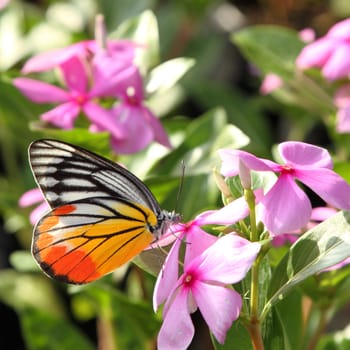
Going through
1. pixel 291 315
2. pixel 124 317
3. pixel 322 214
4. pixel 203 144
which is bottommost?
pixel 124 317

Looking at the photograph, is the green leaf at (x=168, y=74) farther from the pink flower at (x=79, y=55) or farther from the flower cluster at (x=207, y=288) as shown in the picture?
the flower cluster at (x=207, y=288)

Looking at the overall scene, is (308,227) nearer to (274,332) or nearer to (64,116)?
(274,332)

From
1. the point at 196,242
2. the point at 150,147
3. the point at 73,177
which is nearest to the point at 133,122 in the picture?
the point at 150,147

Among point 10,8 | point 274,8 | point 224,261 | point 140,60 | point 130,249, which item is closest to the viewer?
point 224,261

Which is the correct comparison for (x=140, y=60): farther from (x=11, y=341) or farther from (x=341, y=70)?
(x=11, y=341)


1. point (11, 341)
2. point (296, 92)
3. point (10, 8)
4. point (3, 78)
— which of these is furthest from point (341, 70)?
point (11, 341)

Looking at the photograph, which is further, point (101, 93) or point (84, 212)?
point (101, 93)

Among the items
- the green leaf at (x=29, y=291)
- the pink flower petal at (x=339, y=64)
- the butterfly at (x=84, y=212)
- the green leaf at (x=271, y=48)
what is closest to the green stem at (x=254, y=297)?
the butterfly at (x=84, y=212)
